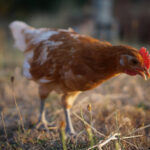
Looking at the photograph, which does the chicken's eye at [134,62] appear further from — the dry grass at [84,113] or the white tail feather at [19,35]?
the white tail feather at [19,35]

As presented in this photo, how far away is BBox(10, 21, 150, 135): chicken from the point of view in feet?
6.24

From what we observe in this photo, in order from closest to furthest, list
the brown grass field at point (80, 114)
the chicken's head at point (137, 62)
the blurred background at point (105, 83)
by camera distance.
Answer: the chicken's head at point (137, 62) → the brown grass field at point (80, 114) → the blurred background at point (105, 83)

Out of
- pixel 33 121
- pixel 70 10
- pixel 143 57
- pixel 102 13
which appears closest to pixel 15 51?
pixel 102 13

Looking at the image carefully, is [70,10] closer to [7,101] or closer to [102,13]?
[102,13]

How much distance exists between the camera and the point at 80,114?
2771mm

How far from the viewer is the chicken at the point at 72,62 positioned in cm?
190

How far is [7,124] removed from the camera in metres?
2.72

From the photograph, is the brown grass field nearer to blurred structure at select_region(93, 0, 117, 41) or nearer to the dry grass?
the dry grass

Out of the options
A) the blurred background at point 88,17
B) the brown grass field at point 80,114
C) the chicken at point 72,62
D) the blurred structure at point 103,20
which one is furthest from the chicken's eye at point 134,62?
the blurred structure at point 103,20

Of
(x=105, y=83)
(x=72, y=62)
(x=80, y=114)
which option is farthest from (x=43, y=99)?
(x=105, y=83)

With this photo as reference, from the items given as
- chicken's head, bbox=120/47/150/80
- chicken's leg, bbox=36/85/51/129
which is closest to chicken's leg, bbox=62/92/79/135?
chicken's leg, bbox=36/85/51/129

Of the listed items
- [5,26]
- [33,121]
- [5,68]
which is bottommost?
[33,121]

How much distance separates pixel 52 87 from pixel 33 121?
0.70 m

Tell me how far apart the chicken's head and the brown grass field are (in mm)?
529
